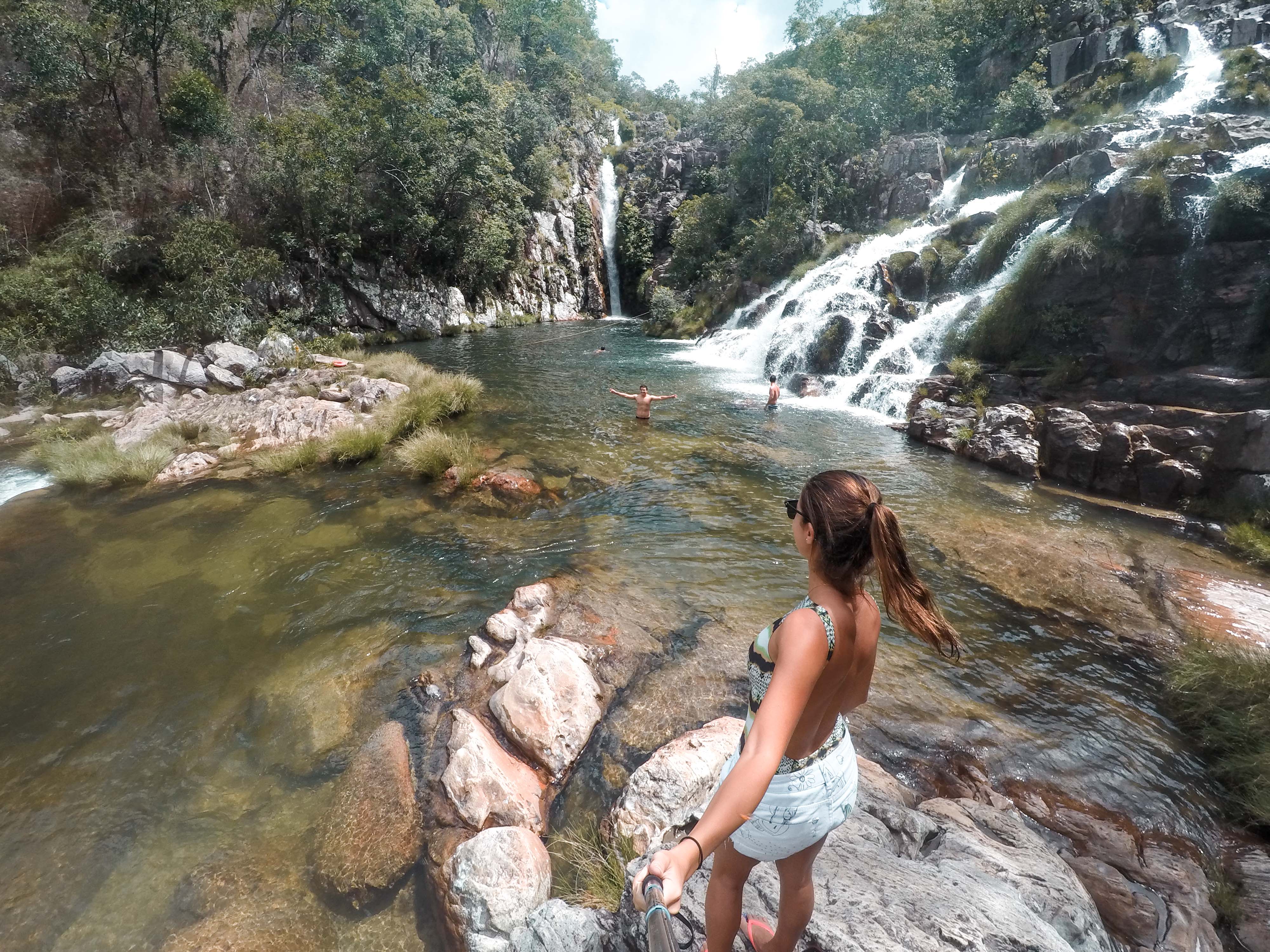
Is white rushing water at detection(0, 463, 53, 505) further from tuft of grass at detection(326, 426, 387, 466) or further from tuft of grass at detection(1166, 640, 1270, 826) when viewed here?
tuft of grass at detection(1166, 640, 1270, 826)

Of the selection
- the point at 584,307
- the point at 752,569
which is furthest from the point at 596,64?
the point at 752,569

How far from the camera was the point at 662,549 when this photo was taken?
7426mm

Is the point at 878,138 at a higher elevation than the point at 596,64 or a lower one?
lower

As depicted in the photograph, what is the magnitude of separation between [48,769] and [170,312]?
56.6 ft

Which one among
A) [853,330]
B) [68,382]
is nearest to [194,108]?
[68,382]

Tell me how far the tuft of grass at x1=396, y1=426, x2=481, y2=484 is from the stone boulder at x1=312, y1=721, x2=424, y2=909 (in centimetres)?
550

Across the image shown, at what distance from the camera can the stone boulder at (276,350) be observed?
1630 centimetres

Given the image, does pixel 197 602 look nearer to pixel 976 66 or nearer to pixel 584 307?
pixel 584 307

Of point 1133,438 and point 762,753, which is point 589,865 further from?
point 1133,438

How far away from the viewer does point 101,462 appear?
30.3ft

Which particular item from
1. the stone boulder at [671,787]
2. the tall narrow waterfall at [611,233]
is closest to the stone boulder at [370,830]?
the stone boulder at [671,787]

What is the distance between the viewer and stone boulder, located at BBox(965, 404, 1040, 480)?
1056 centimetres

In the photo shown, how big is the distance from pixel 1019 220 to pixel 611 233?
34.3m

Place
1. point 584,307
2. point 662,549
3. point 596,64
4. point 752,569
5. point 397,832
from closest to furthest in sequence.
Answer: point 397,832 < point 752,569 < point 662,549 < point 584,307 < point 596,64
